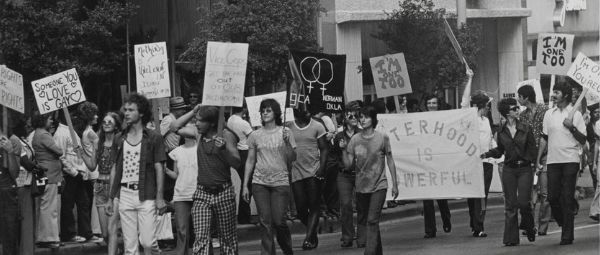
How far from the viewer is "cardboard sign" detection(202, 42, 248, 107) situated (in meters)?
13.2

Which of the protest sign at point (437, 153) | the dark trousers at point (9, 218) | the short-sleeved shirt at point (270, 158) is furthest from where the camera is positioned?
the protest sign at point (437, 153)

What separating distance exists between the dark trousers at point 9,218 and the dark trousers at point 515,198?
530 centimetres

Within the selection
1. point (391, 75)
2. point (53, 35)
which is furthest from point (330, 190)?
point (53, 35)

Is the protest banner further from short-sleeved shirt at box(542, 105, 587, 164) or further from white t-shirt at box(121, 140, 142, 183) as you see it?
white t-shirt at box(121, 140, 142, 183)

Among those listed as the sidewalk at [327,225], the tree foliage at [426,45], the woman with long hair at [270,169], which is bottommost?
the sidewalk at [327,225]

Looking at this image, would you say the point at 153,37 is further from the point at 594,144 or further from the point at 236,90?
the point at 236,90

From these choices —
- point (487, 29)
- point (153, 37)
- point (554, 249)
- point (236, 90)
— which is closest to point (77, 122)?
point (236, 90)

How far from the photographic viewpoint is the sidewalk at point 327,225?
16.5 metres

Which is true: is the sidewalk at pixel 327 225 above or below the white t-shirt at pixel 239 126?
below

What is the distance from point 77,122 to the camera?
58.1ft

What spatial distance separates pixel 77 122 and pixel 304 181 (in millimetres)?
3636

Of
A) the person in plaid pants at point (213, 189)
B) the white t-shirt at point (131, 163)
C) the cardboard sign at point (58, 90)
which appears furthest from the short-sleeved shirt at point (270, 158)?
the cardboard sign at point (58, 90)

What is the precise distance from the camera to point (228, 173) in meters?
12.5

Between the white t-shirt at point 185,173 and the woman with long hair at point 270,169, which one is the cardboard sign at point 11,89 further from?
the woman with long hair at point 270,169
